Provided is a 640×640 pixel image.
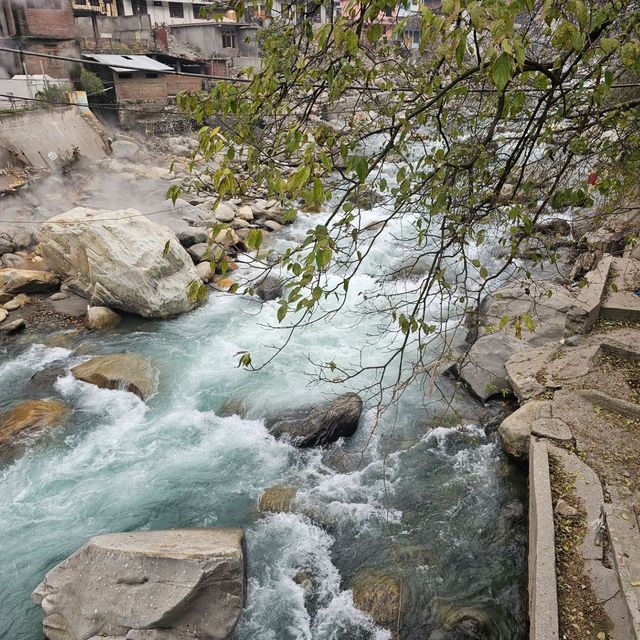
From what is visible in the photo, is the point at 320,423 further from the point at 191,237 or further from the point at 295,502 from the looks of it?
the point at 191,237

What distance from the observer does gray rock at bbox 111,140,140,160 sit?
64.5 ft

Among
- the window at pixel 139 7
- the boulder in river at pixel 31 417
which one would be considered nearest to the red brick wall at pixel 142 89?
the window at pixel 139 7

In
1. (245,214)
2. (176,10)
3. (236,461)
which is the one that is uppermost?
(176,10)

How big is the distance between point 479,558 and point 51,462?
557cm

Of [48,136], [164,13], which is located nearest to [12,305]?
[48,136]

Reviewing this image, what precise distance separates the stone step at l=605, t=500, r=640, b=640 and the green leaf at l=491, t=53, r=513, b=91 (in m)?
3.22

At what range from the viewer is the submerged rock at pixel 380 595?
16.0 feet

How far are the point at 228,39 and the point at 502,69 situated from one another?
32637 millimetres

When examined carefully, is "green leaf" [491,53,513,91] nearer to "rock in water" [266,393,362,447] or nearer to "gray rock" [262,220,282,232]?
"rock in water" [266,393,362,447]

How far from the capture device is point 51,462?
6.91m

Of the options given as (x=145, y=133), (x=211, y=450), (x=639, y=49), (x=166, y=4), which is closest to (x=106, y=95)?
(x=145, y=133)

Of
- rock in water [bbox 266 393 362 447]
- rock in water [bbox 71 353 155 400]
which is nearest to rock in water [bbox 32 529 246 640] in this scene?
rock in water [bbox 266 393 362 447]

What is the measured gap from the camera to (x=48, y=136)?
56.2 feet

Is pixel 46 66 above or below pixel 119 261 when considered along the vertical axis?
above
